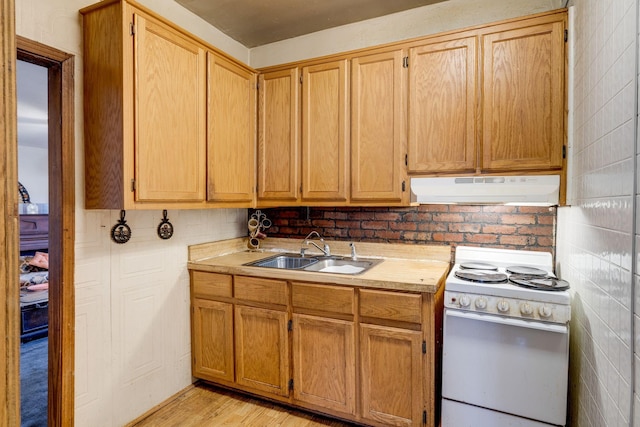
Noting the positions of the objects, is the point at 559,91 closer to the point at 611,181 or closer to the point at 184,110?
the point at 611,181

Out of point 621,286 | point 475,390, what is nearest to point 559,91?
point 621,286

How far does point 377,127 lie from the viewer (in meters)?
2.31

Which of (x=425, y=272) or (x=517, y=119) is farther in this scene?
(x=425, y=272)

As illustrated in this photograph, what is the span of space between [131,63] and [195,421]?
2.10 meters

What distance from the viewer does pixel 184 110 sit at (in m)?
2.10

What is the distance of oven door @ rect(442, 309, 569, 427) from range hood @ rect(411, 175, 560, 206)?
66 centimetres

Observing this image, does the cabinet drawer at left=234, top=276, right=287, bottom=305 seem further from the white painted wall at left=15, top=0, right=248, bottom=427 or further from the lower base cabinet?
the white painted wall at left=15, top=0, right=248, bottom=427

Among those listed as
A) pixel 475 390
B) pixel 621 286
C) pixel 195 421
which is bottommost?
pixel 195 421

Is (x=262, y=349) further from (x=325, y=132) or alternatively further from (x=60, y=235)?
(x=325, y=132)

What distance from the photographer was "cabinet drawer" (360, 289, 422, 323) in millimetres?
1883

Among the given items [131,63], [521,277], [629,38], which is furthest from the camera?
[521,277]

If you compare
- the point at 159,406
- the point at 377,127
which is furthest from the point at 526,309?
the point at 159,406

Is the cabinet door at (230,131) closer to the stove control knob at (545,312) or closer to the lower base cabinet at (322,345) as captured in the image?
the lower base cabinet at (322,345)

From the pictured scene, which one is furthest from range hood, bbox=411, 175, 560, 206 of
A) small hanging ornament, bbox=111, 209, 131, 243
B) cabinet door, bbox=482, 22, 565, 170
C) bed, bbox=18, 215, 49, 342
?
bed, bbox=18, 215, 49, 342
